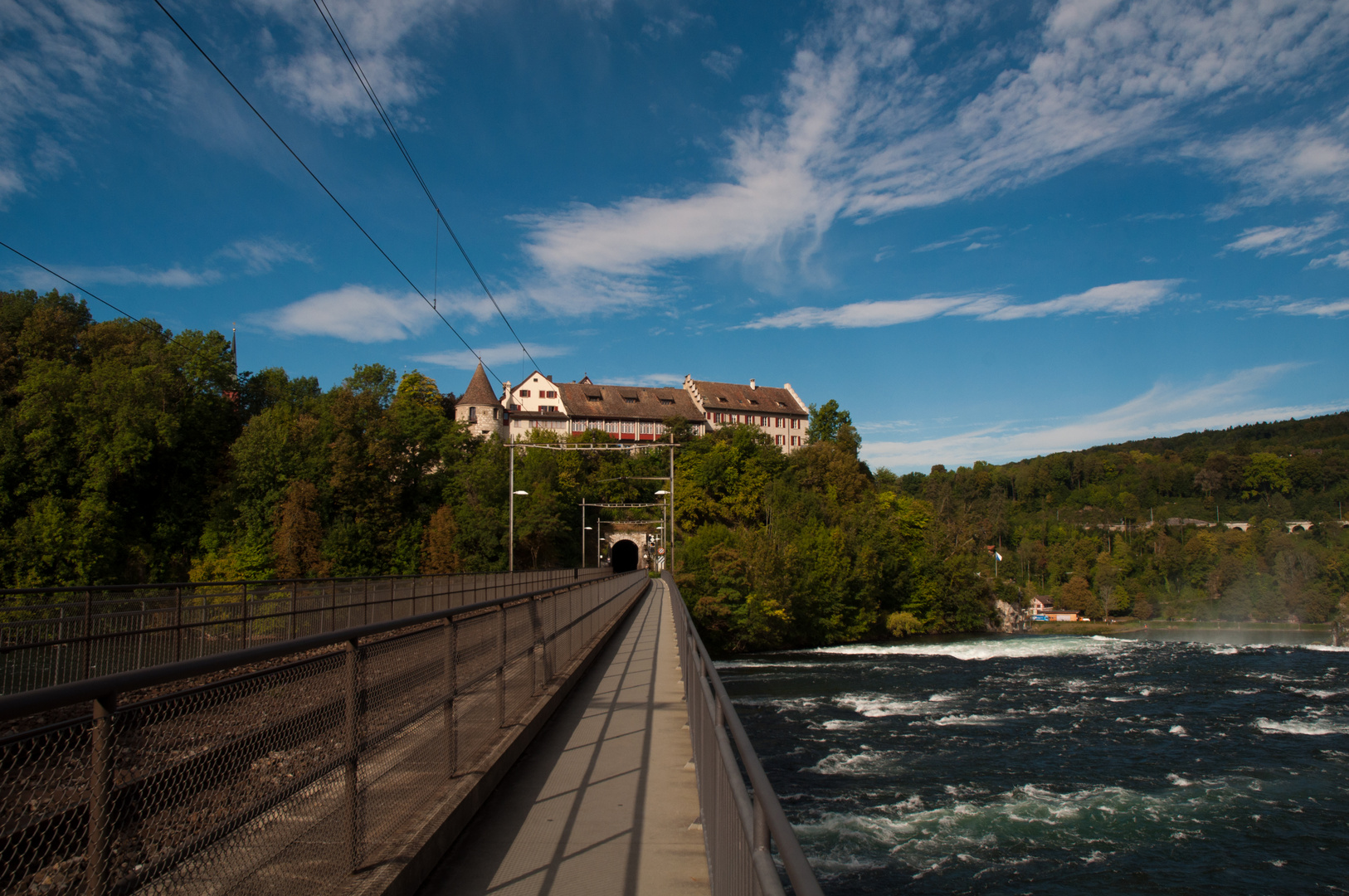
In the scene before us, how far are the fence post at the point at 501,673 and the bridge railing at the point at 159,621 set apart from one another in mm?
2418

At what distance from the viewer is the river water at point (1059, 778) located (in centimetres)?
1869

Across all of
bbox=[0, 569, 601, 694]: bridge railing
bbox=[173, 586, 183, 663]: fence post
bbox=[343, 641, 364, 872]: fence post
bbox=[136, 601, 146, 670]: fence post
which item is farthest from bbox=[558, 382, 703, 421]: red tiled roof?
bbox=[343, 641, 364, 872]: fence post

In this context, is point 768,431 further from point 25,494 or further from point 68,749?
point 68,749

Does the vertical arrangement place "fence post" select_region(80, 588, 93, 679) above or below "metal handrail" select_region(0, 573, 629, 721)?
below

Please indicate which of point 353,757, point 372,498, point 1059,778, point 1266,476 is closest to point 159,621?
point 353,757

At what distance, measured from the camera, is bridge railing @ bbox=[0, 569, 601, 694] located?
9680 millimetres

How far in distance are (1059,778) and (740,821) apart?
2633cm

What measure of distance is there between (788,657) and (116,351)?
54456mm

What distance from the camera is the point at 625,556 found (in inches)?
4085

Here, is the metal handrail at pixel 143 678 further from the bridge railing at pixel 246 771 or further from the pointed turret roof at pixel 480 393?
the pointed turret roof at pixel 480 393

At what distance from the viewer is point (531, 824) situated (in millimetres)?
5543

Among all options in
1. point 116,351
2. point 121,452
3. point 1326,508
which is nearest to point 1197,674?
point 121,452

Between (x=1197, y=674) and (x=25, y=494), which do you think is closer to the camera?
(x=1197, y=674)

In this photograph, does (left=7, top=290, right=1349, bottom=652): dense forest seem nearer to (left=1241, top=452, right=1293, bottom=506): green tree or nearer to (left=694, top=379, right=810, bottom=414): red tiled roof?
(left=694, top=379, right=810, bottom=414): red tiled roof
